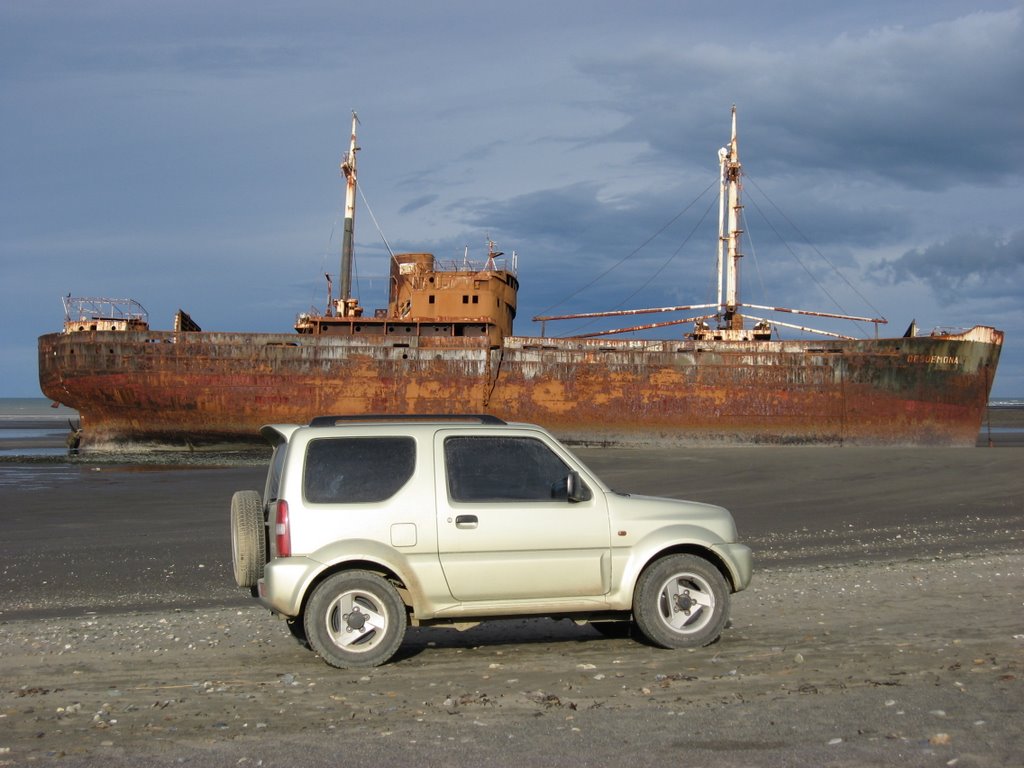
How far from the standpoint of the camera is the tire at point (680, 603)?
6.00 meters

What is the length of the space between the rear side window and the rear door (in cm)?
25

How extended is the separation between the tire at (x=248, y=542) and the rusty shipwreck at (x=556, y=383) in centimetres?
2619

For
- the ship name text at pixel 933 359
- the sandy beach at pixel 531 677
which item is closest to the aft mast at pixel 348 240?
the ship name text at pixel 933 359

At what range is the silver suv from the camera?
5.68 m

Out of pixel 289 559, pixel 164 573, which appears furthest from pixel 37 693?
pixel 164 573

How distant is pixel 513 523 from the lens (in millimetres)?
5898

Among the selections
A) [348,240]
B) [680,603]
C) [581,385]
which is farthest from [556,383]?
[680,603]

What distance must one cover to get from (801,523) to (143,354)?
88.1 ft

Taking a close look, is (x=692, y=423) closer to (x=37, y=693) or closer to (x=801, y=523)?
(x=801, y=523)

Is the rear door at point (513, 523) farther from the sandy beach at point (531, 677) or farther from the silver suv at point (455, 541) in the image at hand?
the sandy beach at point (531, 677)

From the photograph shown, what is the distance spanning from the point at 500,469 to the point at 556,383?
26.9 metres

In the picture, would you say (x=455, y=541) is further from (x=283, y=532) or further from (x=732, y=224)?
(x=732, y=224)

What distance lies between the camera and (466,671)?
5.57m

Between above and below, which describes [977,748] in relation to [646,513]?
below
